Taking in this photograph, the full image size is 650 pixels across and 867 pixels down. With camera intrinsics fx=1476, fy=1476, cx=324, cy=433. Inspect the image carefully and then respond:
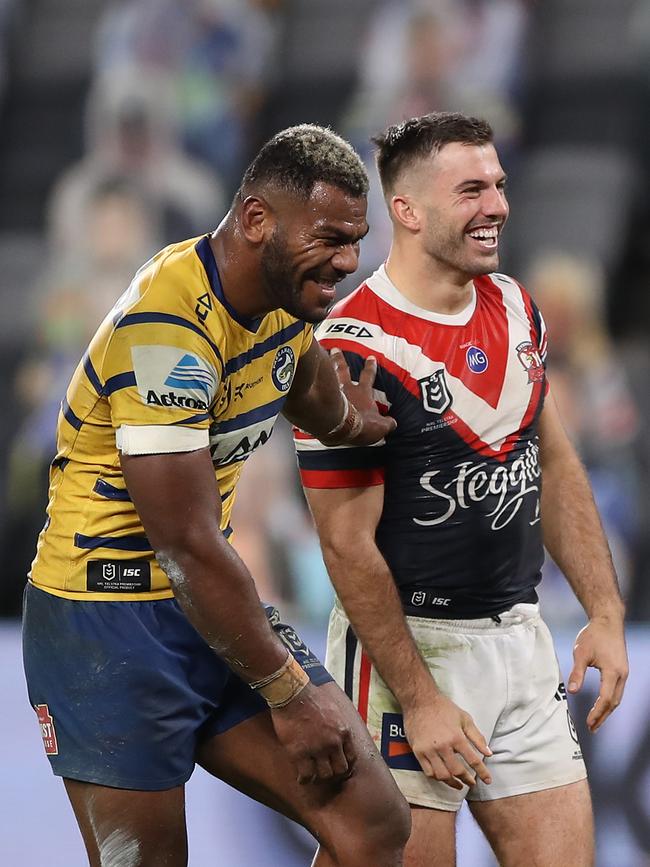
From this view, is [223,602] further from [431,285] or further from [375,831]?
[431,285]

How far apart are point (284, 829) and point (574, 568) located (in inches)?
56.5

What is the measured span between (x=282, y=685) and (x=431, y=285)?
1.15 meters

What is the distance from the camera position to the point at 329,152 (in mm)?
2764

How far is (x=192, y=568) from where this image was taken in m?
2.68

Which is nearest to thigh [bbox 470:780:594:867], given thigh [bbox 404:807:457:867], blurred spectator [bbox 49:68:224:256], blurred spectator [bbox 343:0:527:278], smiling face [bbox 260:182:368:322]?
thigh [bbox 404:807:457:867]

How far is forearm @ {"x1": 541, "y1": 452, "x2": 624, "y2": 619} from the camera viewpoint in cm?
357

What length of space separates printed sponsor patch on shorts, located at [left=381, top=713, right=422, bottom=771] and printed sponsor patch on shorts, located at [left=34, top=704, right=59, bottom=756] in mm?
798

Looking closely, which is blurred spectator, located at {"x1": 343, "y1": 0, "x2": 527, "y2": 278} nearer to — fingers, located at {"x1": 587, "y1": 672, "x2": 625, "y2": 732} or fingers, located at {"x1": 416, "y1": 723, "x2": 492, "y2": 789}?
fingers, located at {"x1": 587, "y1": 672, "x2": 625, "y2": 732}

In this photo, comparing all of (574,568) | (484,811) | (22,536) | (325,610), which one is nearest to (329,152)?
(574,568)

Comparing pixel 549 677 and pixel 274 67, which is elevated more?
pixel 274 67

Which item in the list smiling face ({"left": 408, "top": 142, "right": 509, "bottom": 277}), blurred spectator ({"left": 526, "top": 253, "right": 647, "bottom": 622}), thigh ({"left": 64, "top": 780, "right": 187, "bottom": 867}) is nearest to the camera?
thigh ({"left": 64, "top": 780, "right": 187, "bottom": 867})

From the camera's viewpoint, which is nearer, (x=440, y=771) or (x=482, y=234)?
(x=440, y=771)

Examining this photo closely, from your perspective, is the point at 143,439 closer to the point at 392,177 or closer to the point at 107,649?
the point at 107,649

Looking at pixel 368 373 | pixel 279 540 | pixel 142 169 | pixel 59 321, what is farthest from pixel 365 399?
pixel 142 169
